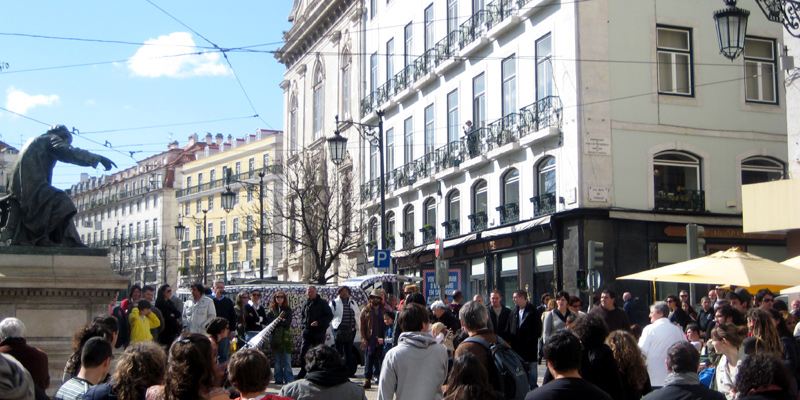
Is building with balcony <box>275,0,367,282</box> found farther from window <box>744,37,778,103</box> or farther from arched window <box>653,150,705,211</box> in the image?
window <box>744,37,778,103</box>

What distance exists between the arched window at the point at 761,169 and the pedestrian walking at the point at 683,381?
26.1 meters

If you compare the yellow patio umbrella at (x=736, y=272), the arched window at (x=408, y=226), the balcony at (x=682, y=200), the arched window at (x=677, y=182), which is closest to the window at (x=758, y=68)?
the arched window at (x=677, y=182)

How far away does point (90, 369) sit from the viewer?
651cm

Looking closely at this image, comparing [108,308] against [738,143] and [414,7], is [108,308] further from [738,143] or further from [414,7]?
[414,7]

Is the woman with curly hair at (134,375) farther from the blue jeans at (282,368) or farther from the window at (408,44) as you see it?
the window at (408,44)

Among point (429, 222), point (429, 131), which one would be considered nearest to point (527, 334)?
point (429, 222)

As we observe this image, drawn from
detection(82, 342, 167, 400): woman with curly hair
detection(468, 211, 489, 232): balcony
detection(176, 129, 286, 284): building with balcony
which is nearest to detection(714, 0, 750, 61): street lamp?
detection(82, 342, 167, 400): woman with curly hair

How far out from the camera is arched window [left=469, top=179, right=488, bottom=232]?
118 feet

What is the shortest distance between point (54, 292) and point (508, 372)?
25.9 feet

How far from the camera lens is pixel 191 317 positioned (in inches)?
685

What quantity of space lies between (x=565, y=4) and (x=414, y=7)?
13662 millimetres

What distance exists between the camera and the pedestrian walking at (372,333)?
19016 millimetres

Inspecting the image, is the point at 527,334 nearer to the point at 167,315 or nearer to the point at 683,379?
the point at 167,315

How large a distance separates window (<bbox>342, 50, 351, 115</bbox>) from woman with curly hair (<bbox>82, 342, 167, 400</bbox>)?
45.5 metres
